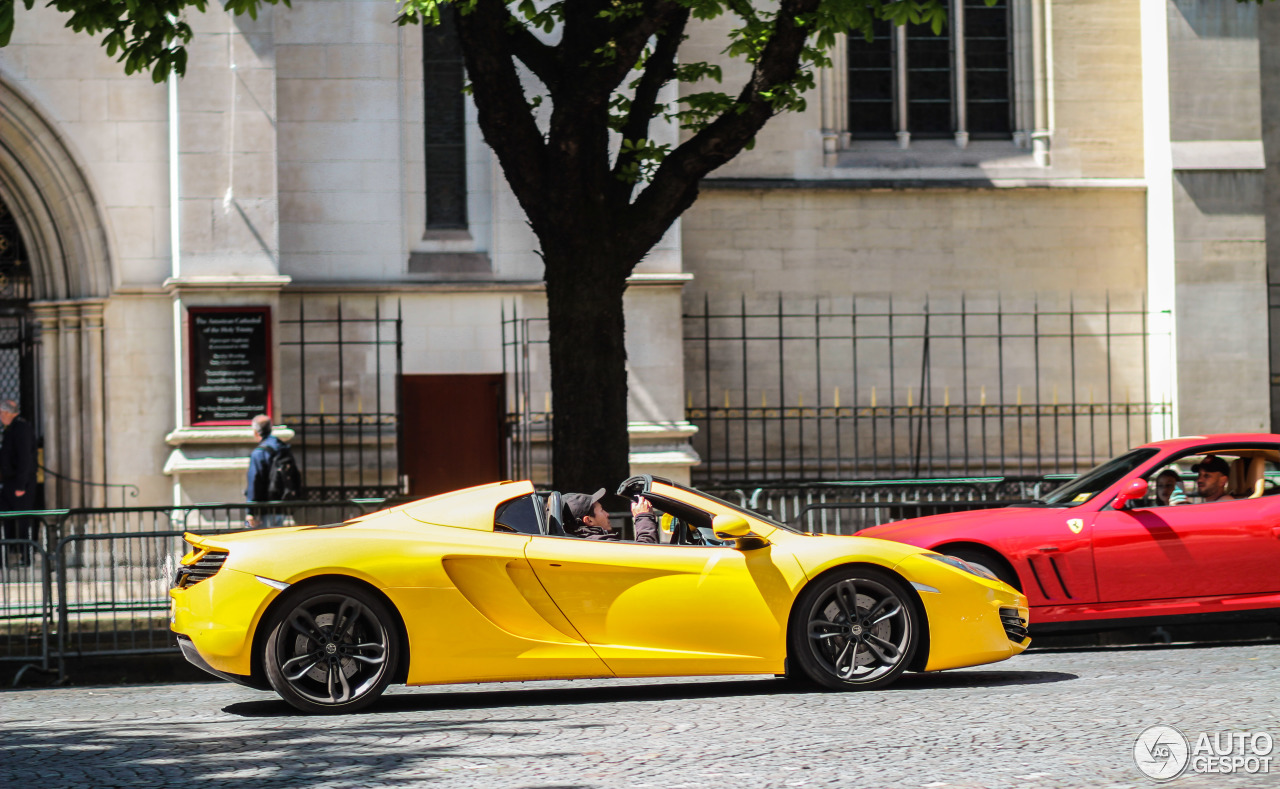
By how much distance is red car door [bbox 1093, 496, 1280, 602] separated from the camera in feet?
30.6

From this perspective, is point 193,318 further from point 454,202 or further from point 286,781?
point 286,781

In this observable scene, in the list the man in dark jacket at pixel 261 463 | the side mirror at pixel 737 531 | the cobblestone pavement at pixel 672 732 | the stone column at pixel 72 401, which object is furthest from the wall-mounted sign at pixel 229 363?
the side mirror at pixel 737 531

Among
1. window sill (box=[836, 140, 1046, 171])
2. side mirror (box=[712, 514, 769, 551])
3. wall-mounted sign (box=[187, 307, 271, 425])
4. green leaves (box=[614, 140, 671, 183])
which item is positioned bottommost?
side mirror (box=[712, 514, 769, 551])

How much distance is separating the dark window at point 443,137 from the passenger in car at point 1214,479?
902 cm

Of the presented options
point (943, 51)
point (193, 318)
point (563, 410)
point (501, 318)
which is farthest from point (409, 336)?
point (943, 51)

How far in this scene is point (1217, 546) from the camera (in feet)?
30.9

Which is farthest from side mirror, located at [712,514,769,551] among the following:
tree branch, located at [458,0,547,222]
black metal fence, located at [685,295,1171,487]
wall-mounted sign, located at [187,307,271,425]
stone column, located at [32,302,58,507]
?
black metal fence, located at [685,295,1171,487]

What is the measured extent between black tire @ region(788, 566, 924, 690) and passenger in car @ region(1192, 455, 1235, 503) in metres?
3.16

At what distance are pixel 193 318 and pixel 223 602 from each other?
8200mm

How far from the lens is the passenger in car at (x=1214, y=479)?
1001 centimetres

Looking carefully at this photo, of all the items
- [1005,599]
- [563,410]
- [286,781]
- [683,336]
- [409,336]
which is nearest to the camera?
[286,781]

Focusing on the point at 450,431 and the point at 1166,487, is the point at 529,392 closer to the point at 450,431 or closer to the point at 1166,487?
the point at 450,431

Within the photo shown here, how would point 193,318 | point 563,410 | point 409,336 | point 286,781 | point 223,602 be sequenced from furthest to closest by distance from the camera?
point 409,336
point 193,318
point 563,410
point 223,602
point 286,781

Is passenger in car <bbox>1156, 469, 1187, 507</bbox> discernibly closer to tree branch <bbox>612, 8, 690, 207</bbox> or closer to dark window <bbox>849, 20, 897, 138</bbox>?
tree branch <bbox>612, 8, 690, 207</bbox>
